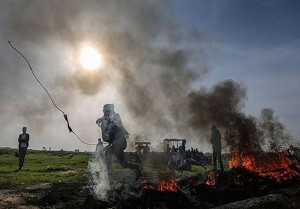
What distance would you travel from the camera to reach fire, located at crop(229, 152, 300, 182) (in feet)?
42.9

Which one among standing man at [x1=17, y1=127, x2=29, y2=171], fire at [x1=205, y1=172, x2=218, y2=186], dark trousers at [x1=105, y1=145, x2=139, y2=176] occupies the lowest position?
fire at [x1=205, y1=172, x2=218, y2=186]

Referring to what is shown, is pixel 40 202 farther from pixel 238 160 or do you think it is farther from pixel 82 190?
pixel 238 160

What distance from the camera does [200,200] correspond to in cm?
1186

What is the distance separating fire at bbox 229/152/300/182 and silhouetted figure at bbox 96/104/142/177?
567 centimetres

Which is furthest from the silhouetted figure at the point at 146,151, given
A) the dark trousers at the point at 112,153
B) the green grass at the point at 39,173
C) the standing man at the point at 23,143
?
the dark trousers at the point at 112,153

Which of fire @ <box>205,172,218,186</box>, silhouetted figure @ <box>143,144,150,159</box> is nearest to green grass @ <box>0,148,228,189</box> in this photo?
silhouetted figure @ <box>143,144,150,159</box>

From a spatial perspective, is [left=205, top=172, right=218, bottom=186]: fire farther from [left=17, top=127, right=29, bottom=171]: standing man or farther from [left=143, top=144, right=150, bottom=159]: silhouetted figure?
[left=143, top=144, right=150, bottom=159]: silhouetted figure

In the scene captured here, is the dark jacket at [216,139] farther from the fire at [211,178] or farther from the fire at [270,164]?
the fire at [211,178]

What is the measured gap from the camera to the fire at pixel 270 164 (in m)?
13.1

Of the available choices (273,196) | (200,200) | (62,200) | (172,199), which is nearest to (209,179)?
(200,200)

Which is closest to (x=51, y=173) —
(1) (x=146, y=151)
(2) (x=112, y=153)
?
(2) (x=112, y=153)

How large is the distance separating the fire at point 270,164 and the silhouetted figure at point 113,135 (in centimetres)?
567

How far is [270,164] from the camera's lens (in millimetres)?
Result: 15266

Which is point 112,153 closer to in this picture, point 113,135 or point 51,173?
point 113,135
